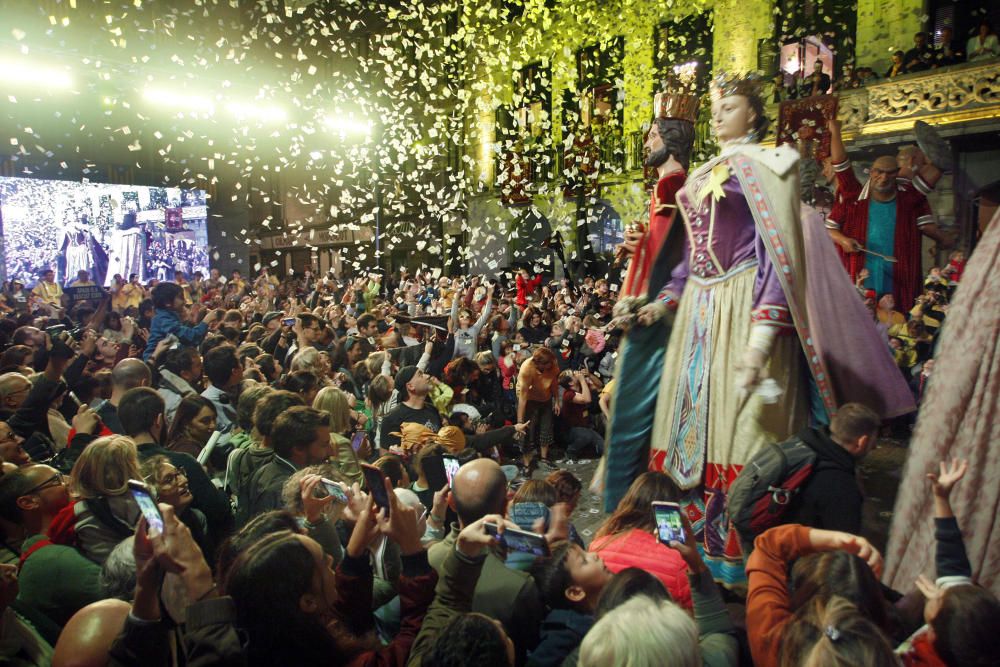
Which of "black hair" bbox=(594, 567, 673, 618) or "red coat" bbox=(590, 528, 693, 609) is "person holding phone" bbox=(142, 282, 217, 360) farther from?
"black hair" bbox=(594, 567, 673, 618)

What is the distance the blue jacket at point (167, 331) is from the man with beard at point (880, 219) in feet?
21.4

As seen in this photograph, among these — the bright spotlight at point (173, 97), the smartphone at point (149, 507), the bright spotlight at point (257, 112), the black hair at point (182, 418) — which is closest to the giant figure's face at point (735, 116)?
the smartphone at point (149, 507)

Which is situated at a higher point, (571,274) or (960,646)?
(571,274)

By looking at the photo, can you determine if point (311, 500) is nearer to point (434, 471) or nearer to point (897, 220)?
point (434, 471)

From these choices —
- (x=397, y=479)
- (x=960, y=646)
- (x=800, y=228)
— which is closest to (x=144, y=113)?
(x=397, y=479)

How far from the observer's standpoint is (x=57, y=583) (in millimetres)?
2750

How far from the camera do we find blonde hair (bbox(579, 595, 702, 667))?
167 centimetres

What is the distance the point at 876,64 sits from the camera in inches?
550

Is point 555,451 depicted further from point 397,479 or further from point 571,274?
point 571,274

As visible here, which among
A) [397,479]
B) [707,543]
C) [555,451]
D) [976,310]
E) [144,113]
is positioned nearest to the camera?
[976,310]

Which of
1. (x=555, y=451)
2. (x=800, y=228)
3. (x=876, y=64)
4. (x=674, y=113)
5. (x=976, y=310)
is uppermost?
(x=876, y=64)

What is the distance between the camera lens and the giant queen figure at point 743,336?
316 cm

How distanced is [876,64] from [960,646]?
14.7 metres

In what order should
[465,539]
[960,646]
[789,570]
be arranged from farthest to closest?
[789,570], [465,539], [960,646]
